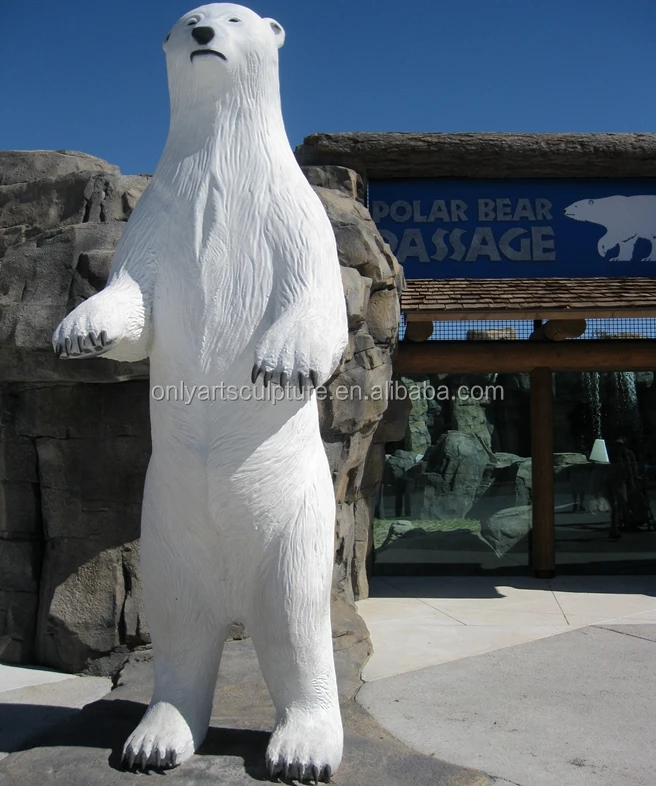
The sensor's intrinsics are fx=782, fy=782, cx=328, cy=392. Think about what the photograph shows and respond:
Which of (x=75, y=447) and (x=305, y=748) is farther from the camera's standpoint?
(x=75, y=447)

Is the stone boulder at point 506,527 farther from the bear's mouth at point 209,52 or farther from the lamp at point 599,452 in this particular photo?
the bear's mouth at point 209,52

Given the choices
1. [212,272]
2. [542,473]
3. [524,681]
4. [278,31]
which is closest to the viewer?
[212,272]

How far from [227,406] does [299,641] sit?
716mm

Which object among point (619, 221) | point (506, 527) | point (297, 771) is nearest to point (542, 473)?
point (506, 527)

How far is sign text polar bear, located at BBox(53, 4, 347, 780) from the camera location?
225 centimetres

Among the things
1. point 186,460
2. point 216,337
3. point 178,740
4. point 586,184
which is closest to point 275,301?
point 216,337

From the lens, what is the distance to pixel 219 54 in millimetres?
2363

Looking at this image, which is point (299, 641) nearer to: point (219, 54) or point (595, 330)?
point (219, 54)

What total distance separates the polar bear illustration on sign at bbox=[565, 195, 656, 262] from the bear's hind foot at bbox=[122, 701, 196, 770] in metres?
5.90

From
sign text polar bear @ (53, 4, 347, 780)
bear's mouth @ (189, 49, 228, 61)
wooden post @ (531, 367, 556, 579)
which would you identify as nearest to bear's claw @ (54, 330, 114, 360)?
sign text polar bear @ (53, 4, 347, 780)

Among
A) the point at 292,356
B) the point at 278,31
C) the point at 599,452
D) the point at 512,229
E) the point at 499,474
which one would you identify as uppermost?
the point at 512,229

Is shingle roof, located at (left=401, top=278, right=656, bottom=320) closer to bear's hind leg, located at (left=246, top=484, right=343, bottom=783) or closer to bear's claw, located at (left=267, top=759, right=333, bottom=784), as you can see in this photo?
bear's hind leg, located at (left=246, top=484, right=343, bottom=783)

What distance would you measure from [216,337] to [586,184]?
567 cm

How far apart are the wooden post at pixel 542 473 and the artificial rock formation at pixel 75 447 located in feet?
9.23
